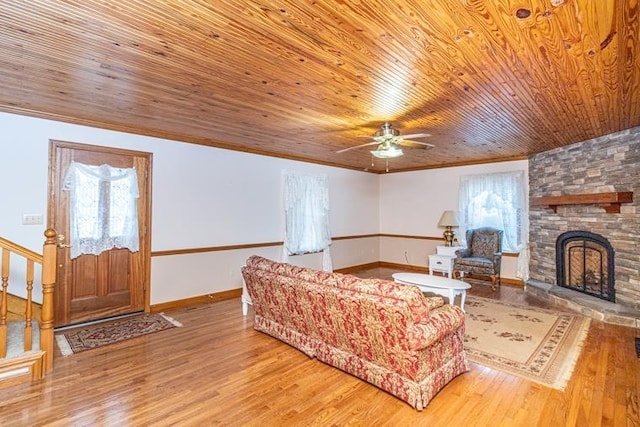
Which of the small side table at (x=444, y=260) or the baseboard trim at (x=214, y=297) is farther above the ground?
the small side table at (x=444, y=260)

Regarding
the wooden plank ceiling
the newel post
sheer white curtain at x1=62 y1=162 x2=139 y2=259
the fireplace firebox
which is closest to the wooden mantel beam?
the fireplace firebox

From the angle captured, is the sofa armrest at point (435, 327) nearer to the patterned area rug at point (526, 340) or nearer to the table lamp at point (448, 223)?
the patterned area rug at point (526, 340)

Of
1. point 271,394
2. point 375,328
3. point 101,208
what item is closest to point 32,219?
point 101,208

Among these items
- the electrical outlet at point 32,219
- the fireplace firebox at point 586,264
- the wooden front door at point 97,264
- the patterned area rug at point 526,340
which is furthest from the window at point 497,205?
the electrical outlet at point 32,219

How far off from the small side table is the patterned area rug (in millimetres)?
1432

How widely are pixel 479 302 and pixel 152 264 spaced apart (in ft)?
15.5

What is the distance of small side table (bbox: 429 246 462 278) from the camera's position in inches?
242

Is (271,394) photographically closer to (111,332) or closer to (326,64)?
(111,332)

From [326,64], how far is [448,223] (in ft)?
16.4

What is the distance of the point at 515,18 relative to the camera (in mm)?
→ 1799

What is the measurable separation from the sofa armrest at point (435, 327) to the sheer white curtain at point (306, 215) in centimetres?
373

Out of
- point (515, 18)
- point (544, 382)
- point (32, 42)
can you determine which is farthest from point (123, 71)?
point (544, 382)

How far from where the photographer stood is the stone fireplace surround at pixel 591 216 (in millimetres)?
4109

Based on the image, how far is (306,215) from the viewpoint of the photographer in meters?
6.38
